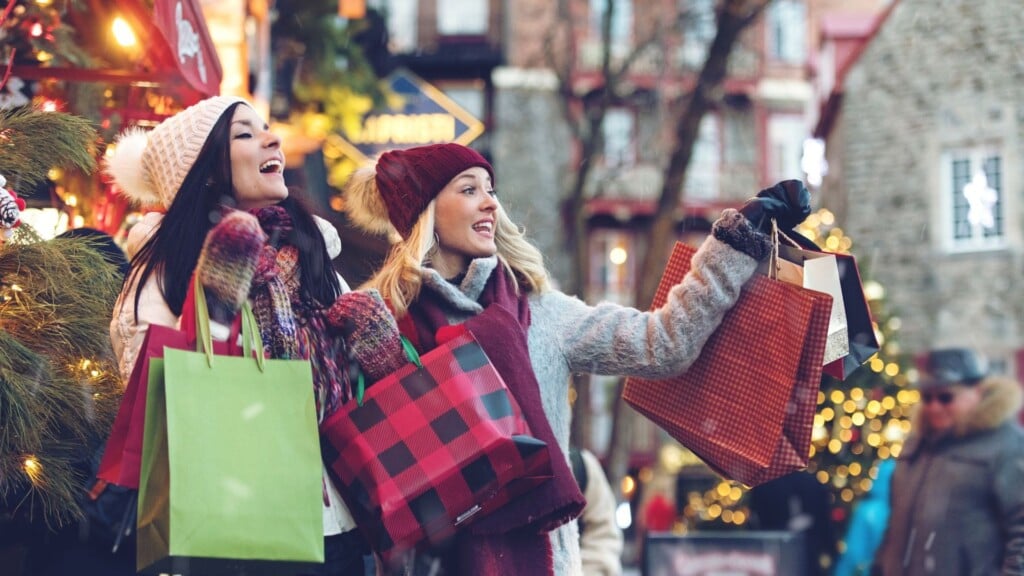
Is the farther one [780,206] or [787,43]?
[787,43]

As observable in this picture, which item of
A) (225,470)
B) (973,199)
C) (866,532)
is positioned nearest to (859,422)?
(866,532)

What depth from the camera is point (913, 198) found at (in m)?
22.5

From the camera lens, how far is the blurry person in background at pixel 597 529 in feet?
21.1

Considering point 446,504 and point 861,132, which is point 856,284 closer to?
point 446,504

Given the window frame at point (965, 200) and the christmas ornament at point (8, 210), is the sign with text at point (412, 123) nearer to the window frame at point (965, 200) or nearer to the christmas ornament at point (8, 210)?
the window frame at point (965, 200)

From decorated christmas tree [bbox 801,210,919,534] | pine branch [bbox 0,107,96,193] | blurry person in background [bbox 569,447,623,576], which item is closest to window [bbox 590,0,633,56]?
decorated christmas tree [bbox 801,210,919,534]

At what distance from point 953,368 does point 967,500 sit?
31.1 inches

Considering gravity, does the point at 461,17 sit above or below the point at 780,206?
above

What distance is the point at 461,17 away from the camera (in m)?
33.5

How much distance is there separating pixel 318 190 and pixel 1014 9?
11977mm

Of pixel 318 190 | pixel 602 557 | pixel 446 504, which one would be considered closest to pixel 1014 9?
pixel 318 190

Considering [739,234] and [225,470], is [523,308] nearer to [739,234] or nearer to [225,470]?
[739,234]

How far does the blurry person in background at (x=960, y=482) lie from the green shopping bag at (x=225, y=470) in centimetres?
420

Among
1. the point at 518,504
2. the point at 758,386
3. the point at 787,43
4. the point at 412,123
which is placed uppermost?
the point at 787,43
